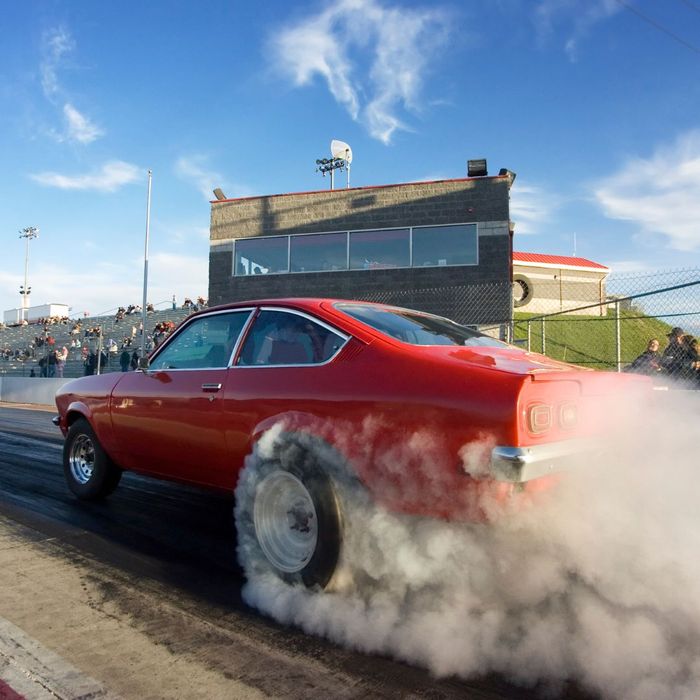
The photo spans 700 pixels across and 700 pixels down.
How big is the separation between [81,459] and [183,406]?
1.87 meters

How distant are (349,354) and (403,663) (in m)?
1.40

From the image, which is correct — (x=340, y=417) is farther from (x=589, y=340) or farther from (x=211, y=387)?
(x=589, y=340)

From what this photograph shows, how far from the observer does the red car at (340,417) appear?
2471 mm

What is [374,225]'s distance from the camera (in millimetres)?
17859

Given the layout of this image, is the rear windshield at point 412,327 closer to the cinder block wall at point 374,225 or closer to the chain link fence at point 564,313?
the chain link fence at point 564,313

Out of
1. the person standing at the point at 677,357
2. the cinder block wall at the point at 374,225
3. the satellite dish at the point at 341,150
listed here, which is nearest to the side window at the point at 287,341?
the person standing at the point at 677,357

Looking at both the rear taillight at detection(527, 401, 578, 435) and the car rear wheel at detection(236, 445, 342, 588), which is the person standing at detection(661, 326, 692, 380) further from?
the car rear wheel at detection(236, 445, 342, 588)

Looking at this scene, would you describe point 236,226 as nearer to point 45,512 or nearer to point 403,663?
point 45,512

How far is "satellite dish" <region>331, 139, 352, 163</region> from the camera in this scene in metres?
22.6

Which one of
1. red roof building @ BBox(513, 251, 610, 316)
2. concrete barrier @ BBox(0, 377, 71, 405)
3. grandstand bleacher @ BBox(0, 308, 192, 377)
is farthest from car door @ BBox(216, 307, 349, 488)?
A: red roof building @ BBox(513, 251, 610, 316)

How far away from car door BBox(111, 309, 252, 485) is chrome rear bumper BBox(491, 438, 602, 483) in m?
1.70

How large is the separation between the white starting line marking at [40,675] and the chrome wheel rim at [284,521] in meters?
1.03

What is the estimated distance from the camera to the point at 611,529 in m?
2.58

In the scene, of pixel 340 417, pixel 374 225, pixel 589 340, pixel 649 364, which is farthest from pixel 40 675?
pixel 589 340
